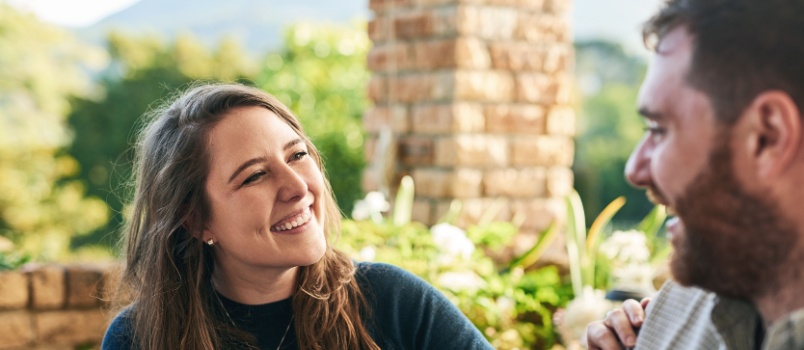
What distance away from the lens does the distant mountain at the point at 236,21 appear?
2103cm

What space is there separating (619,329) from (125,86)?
67.5ft

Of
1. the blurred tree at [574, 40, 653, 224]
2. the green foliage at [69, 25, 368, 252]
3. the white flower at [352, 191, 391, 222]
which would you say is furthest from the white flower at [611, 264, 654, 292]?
the green foliage at [69, 25, 368, 252]

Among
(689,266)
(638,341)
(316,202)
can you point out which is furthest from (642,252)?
(689,266)

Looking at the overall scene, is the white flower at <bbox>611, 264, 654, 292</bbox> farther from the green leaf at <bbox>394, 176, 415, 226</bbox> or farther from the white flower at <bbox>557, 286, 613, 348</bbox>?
the green leaf at <bbox>394, 176, 415, 226</bbox>

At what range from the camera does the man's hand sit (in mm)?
1128

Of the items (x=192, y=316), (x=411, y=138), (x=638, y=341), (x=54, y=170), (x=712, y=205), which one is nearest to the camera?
(x=712, y=205)

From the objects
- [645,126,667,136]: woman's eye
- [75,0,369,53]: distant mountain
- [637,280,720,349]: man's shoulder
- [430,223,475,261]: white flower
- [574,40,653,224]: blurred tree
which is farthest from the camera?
[75,0,369,53]: distant mountain

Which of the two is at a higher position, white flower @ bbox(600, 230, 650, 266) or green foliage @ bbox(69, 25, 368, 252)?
white flower @ bbox(600, 230, 650, 266)

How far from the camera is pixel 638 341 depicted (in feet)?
3.59

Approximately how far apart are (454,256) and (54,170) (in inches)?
618

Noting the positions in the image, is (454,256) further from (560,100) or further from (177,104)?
(177,104)

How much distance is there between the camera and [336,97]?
16.4 meters

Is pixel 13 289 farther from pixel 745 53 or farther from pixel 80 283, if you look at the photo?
pixel 745 53

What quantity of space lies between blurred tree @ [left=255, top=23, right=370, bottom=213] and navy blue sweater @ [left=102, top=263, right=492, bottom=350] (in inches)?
558
